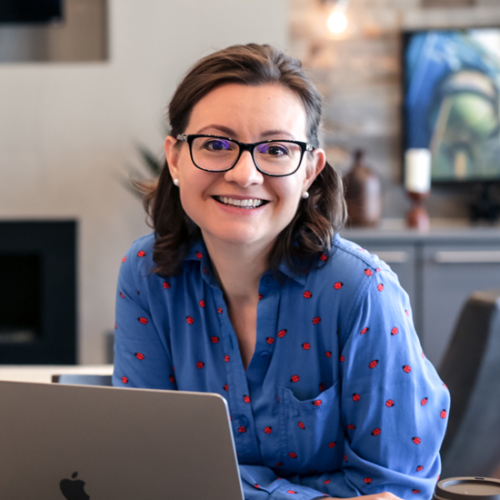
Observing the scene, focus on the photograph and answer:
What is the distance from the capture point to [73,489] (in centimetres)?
80

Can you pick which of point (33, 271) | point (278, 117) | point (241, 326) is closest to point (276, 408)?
point (241, 326)

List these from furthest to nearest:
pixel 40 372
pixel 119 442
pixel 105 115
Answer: pixel 105 115
pixel 40 372
pixel 119 442

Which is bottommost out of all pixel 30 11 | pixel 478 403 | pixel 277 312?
pixel 478 403

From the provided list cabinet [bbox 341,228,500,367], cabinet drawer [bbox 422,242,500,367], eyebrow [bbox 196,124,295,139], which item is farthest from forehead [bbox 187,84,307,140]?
cabinet drawer [bbox 422,242,500,367]

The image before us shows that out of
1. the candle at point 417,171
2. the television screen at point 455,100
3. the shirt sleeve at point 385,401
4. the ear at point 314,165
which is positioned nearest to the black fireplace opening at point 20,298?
the candle at point 417,171

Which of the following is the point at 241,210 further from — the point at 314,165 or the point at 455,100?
the point at 455,100

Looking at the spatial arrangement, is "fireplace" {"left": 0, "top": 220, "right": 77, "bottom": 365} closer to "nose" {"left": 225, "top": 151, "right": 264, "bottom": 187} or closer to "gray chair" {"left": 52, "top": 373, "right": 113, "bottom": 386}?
"gray chair" {"left": 52, "top": 373, "right": 113, "bottom": 386}

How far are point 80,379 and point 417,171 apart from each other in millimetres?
2412

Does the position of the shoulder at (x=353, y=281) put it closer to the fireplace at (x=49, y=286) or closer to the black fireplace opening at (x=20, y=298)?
the fireplace at (x=49, y=286)

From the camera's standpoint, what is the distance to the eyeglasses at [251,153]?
1054mm

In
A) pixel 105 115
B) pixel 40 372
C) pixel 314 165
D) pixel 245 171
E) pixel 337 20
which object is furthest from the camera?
pixel 337 20

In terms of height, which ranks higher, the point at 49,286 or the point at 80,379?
the point at 80,379

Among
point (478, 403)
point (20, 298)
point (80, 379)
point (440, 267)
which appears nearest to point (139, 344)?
point (80, 379)

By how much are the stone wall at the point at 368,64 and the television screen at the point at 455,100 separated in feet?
0.26
